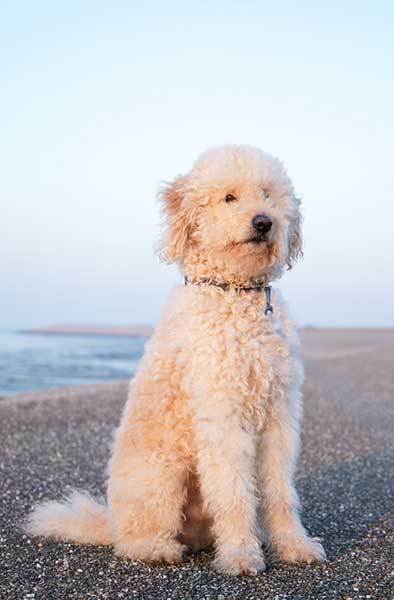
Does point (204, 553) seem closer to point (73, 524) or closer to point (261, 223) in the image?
point (73, 524)

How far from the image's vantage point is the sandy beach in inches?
176

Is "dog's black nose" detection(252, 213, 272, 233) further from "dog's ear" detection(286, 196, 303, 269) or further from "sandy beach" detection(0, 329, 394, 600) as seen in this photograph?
"sandy beach" detection(0, 329, 394, 600)

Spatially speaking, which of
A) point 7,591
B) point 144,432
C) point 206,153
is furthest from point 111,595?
point 206,153

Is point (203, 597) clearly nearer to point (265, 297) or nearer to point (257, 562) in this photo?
point (257, 562)

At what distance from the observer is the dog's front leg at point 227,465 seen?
4602mm

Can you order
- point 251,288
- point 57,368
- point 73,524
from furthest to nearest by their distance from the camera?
point 57,368 < point 73,524 < point 251,288

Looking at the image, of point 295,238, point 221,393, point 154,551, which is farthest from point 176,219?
point 154,551

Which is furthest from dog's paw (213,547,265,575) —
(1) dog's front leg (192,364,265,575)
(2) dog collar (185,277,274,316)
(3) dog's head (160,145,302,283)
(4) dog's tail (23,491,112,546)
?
(3) dog's head (160,145,302,283)

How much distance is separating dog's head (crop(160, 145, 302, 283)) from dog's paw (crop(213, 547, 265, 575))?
1.73 meters

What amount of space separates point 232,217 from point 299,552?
223 cm

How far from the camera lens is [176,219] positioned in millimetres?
5039

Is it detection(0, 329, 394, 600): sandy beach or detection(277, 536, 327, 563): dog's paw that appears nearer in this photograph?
detection(0, 329, 394, 600): sandy beach

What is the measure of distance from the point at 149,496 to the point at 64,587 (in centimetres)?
76

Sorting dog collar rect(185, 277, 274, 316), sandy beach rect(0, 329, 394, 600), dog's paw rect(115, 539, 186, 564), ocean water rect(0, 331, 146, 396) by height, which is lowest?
ocean water rect(0, 331, 146, 396)
